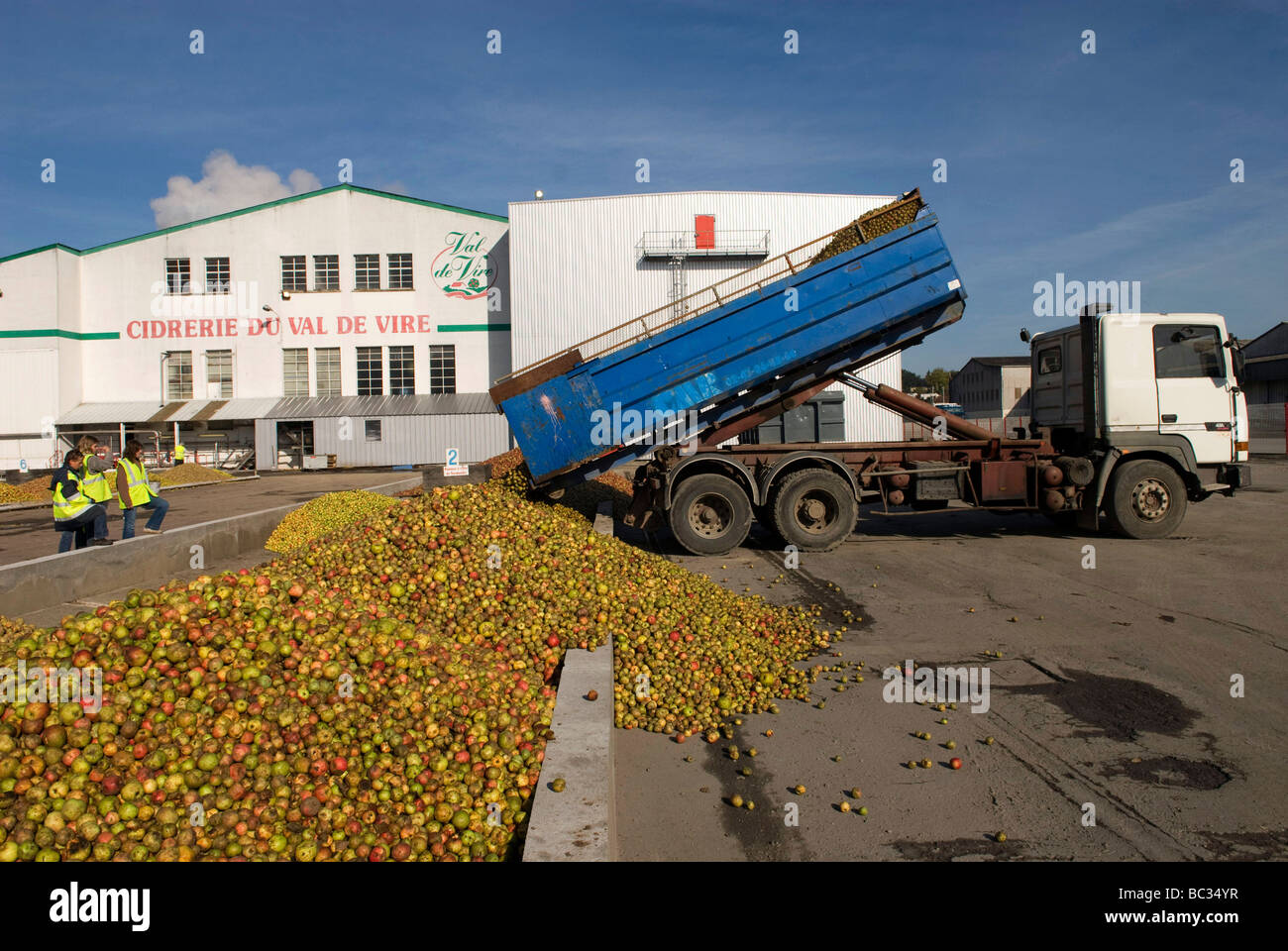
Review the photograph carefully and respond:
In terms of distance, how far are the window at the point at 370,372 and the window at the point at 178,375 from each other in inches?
323

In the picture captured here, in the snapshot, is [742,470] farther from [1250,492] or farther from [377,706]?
[1250,492]

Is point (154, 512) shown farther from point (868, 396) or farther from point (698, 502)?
point (868, 396)

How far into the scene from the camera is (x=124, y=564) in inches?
346

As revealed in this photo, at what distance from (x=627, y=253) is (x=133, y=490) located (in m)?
24.3

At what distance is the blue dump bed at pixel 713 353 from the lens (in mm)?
9789

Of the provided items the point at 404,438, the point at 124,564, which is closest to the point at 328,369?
the point at 404,438

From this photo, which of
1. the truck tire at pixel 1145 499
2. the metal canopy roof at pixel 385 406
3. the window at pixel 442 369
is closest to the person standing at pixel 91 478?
the truck tire at pixel 1145 499

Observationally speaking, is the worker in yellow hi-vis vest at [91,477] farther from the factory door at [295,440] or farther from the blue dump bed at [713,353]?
the factory door at [295,440]

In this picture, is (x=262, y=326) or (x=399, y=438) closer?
(x=399, y=438)

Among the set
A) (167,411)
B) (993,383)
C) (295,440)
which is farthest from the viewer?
(993,383)

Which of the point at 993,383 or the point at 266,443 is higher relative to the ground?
the point at 993,383

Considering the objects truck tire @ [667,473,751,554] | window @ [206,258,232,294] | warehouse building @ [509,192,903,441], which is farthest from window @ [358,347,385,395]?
truck tire @ [667,473,751,554]

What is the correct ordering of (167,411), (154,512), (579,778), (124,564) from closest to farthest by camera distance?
(579,778), (124,564), (154,512), (167,411)
